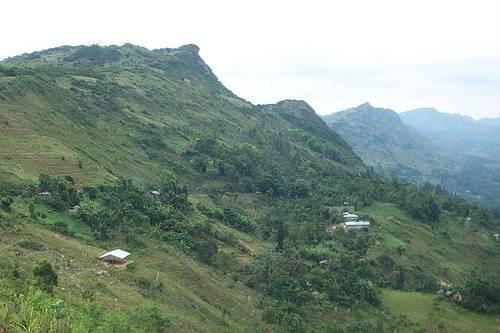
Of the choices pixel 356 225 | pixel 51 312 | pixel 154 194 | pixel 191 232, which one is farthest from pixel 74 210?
pixel 356 225

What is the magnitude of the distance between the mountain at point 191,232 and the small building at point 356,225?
165cm

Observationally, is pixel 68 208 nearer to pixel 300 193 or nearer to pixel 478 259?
pixel 300 193

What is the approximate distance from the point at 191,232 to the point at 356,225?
2691 centimetres

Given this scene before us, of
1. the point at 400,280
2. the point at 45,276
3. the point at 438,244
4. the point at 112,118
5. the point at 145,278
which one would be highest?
the point at 112,118

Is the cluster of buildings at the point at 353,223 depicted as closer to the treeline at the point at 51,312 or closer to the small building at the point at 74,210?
the small building at the point at 74,210

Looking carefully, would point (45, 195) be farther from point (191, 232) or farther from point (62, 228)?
point (191, 232)

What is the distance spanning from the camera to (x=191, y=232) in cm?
5097

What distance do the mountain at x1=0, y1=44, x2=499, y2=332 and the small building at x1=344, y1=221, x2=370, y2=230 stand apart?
1.65m

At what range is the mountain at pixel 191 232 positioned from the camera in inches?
1227

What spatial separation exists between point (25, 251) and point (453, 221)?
71.6 meters

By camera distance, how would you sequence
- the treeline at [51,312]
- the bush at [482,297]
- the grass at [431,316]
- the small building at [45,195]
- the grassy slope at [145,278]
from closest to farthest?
the treeline at [51,312], the grassy slope at [145,278], the grass at [431,316], the small building at [45,195], the bush at [482,297]

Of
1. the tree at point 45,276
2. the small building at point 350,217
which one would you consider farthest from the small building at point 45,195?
the small building at point 350,217

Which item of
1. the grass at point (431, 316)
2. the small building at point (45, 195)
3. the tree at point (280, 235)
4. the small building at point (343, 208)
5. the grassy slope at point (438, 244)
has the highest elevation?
the small building at point (45, 195)

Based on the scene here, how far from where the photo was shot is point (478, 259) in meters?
69.8
